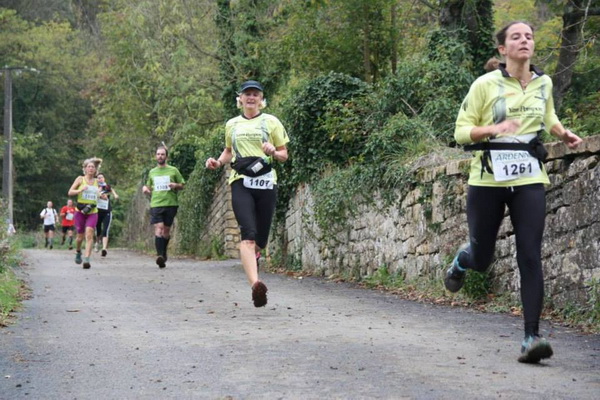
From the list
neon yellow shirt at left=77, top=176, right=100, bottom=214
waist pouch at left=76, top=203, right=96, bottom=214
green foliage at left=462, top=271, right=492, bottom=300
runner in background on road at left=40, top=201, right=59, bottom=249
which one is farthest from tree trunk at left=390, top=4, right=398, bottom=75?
runner in background on road at left=40, top=201, right=59, bottom=249

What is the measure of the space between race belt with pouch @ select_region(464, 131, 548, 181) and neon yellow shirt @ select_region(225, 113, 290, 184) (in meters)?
3.58

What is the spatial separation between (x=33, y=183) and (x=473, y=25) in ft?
141

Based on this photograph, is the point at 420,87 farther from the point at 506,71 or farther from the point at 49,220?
the point at 49,220

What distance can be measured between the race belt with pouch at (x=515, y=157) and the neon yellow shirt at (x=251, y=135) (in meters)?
3.58

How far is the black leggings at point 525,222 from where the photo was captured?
20.3 ft

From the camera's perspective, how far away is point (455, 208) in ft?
35.8

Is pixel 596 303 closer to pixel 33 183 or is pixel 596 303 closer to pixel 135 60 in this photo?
pixel 135 60

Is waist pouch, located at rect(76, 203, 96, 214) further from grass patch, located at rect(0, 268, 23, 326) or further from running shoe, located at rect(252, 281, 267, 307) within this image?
running shoe, located at rect(252, 281, 267, 307)

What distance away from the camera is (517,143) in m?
6.28

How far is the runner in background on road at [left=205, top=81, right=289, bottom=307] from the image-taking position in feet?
31.0


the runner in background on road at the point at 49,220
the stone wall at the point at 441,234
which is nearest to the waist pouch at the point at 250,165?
the stone wall at the point at 441,234

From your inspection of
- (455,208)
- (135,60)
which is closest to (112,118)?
(135,60)

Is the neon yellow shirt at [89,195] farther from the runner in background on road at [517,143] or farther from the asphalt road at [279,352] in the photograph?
the runner in background on road at [517,143]

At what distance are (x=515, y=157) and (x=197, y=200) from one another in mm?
19372
